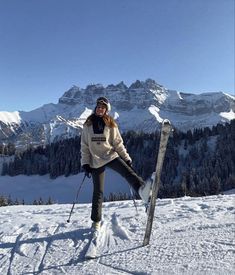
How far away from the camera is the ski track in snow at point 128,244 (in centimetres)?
551

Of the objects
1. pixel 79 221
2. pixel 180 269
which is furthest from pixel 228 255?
pixel 79 221

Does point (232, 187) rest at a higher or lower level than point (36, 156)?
lower

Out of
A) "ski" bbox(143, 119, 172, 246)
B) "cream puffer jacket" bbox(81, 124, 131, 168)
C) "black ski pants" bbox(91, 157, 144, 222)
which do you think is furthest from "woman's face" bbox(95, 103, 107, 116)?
"ski" bbox(143, 119, 172, 246)

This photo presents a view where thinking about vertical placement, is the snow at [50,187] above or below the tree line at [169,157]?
below

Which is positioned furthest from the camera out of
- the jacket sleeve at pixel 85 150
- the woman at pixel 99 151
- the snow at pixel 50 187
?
the snow at pixel 50 187

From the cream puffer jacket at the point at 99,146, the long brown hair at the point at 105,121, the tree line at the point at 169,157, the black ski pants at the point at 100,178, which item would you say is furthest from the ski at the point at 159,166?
the tree line at the point at 169,157

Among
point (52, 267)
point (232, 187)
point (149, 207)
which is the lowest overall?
point (232, 187)

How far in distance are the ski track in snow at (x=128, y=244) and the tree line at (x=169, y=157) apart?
122797 millimetres

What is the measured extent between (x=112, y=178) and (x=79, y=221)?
150845mm

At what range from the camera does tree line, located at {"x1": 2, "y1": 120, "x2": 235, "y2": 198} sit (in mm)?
146875

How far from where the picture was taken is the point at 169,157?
162 m

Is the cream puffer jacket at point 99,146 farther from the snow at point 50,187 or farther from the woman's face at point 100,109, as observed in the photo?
the snow at point 50,187

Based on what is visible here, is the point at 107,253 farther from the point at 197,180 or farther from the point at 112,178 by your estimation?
the point at 112,178

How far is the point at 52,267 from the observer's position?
590 cm
